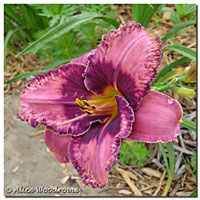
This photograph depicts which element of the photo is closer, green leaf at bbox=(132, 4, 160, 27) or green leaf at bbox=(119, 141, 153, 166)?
green leaf at bbox=(132, 4, 160, 27)

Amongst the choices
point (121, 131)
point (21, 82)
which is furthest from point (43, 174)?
point (121, 131)

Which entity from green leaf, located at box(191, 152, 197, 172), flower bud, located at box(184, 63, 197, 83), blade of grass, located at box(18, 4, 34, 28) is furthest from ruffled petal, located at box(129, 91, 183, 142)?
blade of grass, located at box(18, 4, 34, 28)

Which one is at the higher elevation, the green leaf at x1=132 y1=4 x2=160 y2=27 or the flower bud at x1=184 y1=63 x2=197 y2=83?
the green leaf at x1=132 y1=4 x2=160 y2=27

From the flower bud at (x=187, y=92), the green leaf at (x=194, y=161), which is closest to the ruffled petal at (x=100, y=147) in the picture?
the flower bud at (x=187, y=92)

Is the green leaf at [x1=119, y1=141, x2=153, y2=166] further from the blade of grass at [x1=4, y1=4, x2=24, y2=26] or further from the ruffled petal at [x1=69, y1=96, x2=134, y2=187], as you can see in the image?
the blade of grass at [x1=4, y1=4, x2=24, y2=26]

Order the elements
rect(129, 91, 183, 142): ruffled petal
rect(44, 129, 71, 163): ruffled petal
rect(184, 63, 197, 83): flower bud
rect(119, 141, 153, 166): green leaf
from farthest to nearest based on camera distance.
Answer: rect(119, 141, 153, 166): green leaf < rect(44, 129, 71, 163): ruffled petal < rect(184, 63, 197, 83): flower bud < rect(129, 91, 183, 142): ruffled petal

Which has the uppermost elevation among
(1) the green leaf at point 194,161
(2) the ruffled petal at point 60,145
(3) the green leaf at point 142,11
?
(3) the green leaf at point 142,11

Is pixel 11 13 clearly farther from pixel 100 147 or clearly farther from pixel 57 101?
pixel 100 147

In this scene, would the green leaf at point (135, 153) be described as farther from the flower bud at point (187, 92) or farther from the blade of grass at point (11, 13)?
the blade of grass at point (11, 13)

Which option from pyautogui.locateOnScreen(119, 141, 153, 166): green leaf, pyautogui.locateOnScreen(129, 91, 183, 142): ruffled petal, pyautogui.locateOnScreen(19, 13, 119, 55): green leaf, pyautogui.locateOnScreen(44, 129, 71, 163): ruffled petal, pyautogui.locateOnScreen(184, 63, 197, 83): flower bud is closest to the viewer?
pyautogui.locateOnScreen(129, 91, 183, 142): ruffled petal
